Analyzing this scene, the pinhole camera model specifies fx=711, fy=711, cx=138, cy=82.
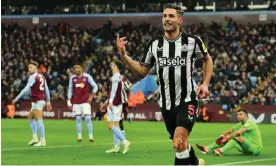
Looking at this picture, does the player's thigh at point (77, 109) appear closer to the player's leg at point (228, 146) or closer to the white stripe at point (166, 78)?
the player's leg at point (228, 146)

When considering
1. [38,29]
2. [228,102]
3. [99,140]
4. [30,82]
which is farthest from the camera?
[38,29]

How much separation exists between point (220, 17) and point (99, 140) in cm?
3080

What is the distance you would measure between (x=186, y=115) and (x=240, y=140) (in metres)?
6.53

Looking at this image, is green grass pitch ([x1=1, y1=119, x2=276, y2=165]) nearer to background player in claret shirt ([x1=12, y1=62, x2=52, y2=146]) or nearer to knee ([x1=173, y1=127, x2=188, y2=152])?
background player in claret shirt ([x1=12, y1=62, x2=52, y2=146])

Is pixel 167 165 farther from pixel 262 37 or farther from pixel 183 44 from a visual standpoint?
pixel 262 37

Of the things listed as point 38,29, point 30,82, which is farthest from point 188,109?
point 38,29

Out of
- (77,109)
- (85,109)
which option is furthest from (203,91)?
(77,109)

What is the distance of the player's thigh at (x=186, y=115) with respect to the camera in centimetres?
975

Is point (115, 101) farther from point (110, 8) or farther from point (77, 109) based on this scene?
point (110, 8)

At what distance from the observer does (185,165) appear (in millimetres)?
9758

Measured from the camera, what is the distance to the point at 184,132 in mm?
9703

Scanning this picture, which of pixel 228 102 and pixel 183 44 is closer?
pixel 183 44

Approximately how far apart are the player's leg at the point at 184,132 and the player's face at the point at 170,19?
1.09 meters

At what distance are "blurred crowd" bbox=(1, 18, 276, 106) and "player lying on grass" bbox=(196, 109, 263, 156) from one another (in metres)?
20.3
